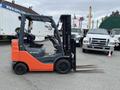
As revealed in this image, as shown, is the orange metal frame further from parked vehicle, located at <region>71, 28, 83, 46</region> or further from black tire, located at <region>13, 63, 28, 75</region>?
parked vehicle, located at <region>71, 28, 83, 46</region>

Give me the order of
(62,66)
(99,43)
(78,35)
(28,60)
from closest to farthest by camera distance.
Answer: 1. (28,60)
2. (62,66)
3. (99,43)
4. (78,35)

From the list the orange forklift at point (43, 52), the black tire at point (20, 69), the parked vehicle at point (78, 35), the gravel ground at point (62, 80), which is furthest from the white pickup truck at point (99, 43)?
the black tire at point (20, 69)

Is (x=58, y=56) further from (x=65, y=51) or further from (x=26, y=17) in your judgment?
(x=26, y=17)

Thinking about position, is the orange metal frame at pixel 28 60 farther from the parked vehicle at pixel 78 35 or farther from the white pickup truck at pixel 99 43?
the parked vehicle at pixel 78 35

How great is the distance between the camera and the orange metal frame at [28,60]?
11242 millimetres

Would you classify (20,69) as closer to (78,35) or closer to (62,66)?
(62,66)

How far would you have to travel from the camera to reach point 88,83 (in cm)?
978

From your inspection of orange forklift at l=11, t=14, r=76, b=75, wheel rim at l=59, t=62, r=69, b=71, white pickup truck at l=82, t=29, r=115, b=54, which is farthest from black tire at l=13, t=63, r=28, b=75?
white pickup truck at l=82, t=29, r=115, b=54

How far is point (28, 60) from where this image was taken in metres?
11.3

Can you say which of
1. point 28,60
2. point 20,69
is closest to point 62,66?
point 28,60

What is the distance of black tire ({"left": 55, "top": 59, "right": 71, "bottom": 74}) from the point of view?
11523mm

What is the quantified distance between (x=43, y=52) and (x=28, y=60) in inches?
28.2

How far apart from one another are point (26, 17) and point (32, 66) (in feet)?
6.14

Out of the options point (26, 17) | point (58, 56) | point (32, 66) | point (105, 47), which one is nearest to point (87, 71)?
point (58, 56)
